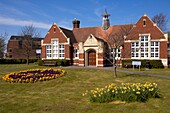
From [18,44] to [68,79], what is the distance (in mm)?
61498

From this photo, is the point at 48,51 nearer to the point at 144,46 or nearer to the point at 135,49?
the point at 135,49

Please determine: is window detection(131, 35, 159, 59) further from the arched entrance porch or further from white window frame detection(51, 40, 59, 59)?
white window frame detection(51, 40, 59, 59)

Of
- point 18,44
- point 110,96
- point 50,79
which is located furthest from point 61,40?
point 18,44

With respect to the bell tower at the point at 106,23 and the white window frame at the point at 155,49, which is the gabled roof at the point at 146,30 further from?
the bell tower at the point at 106,23

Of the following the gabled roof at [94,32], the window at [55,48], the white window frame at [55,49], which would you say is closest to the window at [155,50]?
the gabled roof at [94,32]

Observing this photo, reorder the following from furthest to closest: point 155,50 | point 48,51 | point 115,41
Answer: point 48,51
point 155,50
point 115,41

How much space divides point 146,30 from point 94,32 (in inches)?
438

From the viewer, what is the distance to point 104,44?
1177 inches

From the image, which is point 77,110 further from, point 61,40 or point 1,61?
point 1,61

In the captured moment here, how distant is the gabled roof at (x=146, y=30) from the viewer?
26.8 m

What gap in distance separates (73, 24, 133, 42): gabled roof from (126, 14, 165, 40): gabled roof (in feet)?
12.1

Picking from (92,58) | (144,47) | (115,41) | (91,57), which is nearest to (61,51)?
(91,57)

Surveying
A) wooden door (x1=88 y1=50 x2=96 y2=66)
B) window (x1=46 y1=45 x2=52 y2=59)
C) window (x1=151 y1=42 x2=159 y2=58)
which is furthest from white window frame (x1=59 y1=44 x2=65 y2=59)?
window (x1=151 y1=42 x2=159 y2=58)

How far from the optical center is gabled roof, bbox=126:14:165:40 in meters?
26.8
